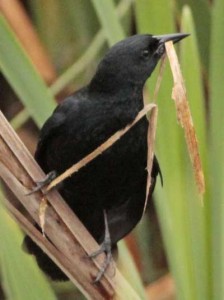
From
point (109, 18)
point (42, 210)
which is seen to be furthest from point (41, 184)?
point (109, 18)

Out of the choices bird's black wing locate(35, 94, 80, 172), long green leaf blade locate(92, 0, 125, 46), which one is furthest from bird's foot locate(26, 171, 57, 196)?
long green leaf blade locate(92, 0, 125, 46)

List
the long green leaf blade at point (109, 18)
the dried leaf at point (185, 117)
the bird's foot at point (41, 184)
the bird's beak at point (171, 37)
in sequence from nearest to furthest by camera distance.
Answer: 1. the dried leaf at point (185, 117)
2. the bird's foot at point (41, 184)
3. the bird's beak at point (171, 37)
4. the long green leaf blade at point (109, 18)

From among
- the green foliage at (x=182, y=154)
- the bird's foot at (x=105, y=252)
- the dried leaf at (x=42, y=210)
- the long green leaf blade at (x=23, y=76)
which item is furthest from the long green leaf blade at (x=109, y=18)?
the dried leaf at (x=42, y=210)

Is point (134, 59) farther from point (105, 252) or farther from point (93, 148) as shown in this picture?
point (105, 252)

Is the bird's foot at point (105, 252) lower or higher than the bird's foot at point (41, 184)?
lower

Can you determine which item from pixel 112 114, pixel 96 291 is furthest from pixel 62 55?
pixel 96 291

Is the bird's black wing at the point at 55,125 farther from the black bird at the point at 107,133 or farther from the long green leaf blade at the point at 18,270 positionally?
the long green leaf blade at the point at 18,270

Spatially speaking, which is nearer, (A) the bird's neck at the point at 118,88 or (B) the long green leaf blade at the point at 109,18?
(A) the bird's neck at the point at 118,88

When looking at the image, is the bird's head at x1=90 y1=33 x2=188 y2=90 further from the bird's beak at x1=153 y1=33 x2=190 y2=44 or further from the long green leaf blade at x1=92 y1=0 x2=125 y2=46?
the long green leaf blade at x1=92 y1=0 x2=125 y2=46
